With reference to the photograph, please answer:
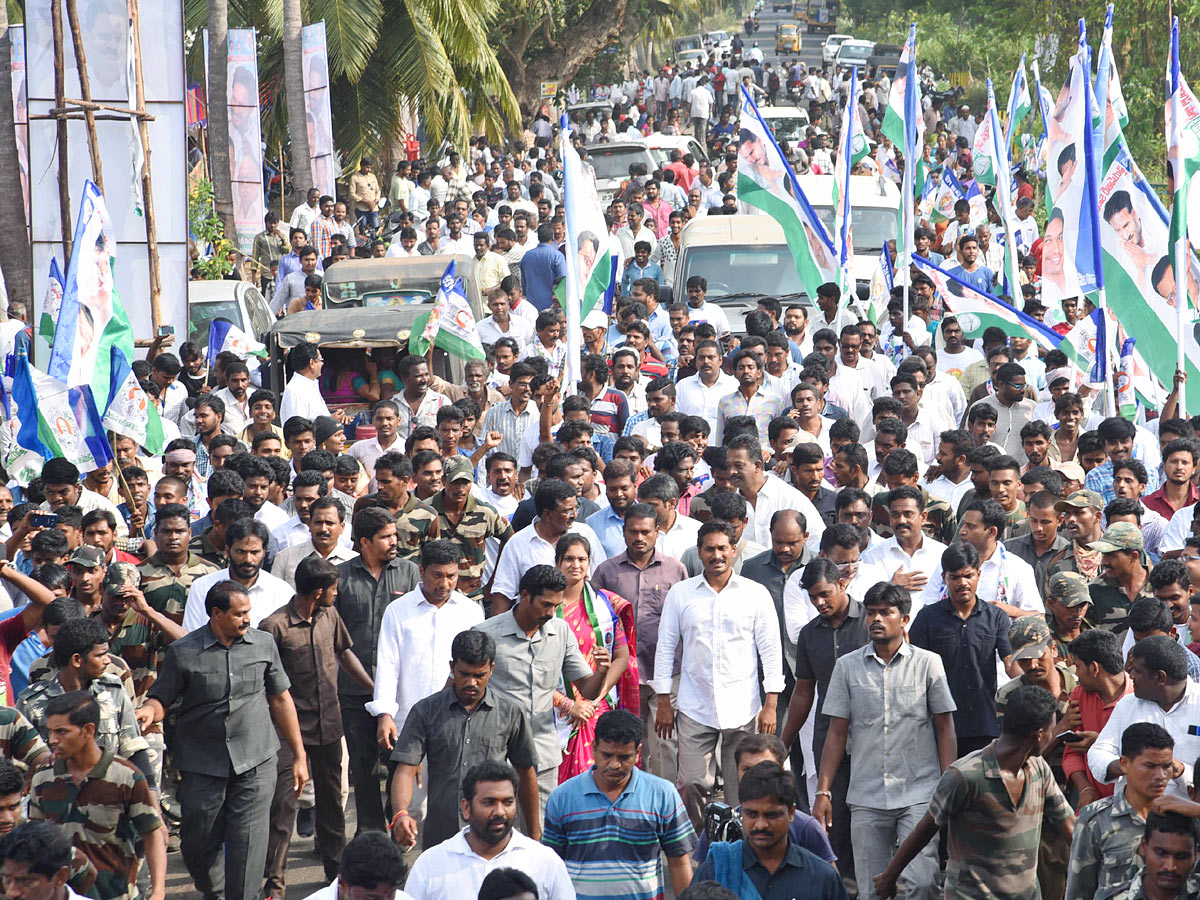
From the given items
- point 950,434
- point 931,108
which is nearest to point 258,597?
point 950,434

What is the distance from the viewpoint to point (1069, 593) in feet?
24.7

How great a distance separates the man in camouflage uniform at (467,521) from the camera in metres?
9.02

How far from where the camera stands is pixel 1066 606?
24.7 ft

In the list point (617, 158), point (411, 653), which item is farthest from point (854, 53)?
point (411, 653)

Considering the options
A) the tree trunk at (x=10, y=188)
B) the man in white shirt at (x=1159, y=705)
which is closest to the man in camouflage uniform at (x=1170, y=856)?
the man in white shirt at (x=1159, y=705)

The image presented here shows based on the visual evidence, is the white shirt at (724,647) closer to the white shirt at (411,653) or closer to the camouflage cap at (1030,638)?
the white shirt at (411,653)

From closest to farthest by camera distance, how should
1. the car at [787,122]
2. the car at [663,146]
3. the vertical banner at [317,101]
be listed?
the vertical banner at [317,101]
the car at [663,146]
the car at [787,122]

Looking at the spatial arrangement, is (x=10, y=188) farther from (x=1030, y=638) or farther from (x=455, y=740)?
(x=1030, y=638)

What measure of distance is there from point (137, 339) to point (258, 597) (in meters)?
7.60

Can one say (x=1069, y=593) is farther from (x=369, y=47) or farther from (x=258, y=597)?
(x=369, y=47)

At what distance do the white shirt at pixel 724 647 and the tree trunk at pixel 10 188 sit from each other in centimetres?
1089

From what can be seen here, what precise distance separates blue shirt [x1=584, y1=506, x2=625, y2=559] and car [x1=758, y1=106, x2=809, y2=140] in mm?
26827

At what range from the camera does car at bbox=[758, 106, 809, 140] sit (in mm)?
35188

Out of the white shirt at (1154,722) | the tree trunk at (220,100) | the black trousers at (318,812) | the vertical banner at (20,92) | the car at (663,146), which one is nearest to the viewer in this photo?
the white shirt at (1154,722)
